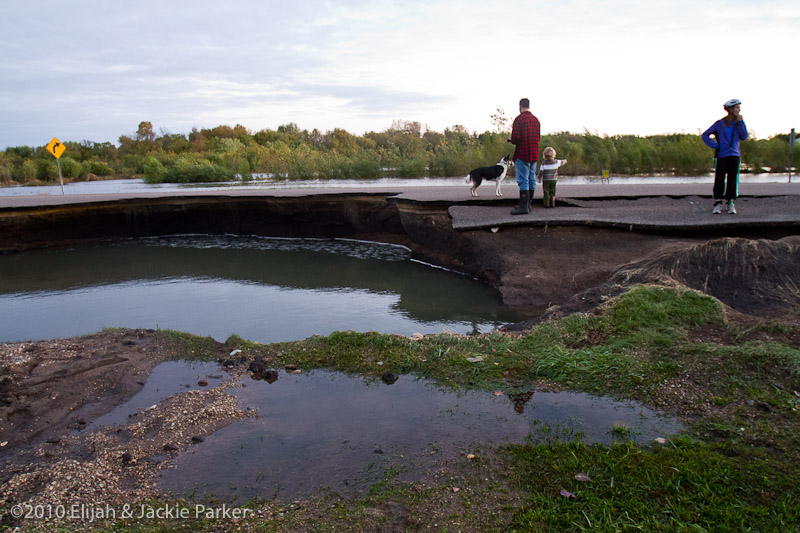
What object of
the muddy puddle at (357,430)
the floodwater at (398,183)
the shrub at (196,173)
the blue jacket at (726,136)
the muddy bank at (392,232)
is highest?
the shrub at (196,173)

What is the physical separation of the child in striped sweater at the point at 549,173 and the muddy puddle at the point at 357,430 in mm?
7221

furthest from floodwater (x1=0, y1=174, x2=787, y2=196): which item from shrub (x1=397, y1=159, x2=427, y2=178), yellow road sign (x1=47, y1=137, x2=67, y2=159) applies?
yellow road sign (x1=47, y1=137, x2=67, y2=159)

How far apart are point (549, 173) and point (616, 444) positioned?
324 inches

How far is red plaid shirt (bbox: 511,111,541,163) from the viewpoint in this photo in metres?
9.56

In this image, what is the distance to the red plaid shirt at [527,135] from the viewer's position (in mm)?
9562

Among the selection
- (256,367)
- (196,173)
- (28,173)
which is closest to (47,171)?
(28,173)

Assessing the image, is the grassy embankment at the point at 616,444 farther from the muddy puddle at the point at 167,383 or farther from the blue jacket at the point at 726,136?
the blue jacket at the point at 726,136

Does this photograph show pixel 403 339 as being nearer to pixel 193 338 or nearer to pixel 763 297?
pixel 193 338

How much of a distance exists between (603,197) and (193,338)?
9.55 metres

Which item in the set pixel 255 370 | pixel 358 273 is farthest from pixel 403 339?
pixel 358 273

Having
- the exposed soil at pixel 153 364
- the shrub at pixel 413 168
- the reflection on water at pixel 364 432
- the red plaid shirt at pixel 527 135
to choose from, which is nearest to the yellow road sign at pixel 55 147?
the shrub at pixel 413 168

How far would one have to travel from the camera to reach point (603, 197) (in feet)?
39.6

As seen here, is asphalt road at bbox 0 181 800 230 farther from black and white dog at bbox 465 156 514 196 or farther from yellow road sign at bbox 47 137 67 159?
yellow road sign at bbox 47 137 67 159

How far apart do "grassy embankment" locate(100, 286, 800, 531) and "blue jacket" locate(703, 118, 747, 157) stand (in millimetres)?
4316
